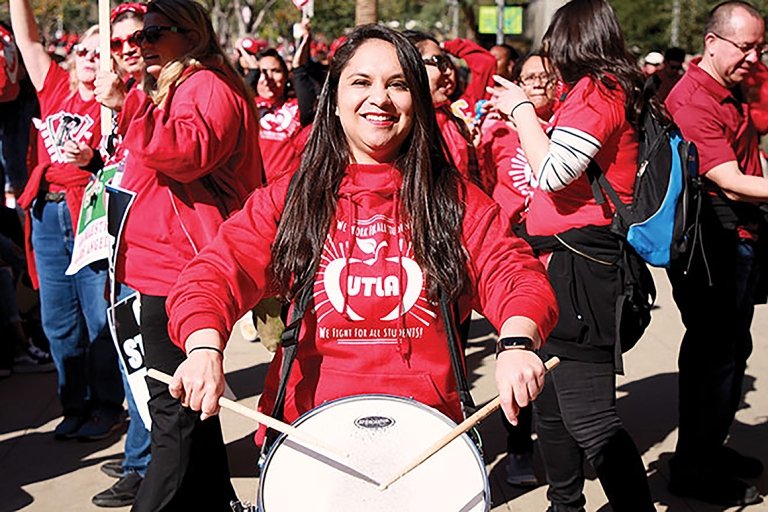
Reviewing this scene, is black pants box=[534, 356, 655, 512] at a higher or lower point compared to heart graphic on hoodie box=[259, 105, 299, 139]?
lower

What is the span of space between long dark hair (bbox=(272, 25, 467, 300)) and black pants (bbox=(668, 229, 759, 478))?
6.74 feet

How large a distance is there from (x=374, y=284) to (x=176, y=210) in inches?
54.9

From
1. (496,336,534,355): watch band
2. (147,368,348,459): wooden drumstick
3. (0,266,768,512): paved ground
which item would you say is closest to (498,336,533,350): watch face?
(496,336,534,355): watch band

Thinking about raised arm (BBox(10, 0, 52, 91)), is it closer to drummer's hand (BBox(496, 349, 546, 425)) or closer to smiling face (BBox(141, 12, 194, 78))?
smiling face (BBox(141, 12, 194, 78))

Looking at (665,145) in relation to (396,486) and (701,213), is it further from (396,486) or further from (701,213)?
(396,486)

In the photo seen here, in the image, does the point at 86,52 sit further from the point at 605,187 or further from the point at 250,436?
the point at 605,187

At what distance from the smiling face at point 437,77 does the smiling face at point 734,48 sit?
1263 millimetres

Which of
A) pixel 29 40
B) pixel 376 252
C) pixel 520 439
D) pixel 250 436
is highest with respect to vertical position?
pixel 29 40

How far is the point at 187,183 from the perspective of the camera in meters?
3.65

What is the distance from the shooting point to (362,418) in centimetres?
221

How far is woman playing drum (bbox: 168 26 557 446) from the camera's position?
2.48 metres

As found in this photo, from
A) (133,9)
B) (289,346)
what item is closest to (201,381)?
(289,346)

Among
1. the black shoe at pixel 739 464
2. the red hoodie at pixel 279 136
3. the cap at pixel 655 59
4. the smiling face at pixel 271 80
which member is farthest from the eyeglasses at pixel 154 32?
the cap at pixel 655 59

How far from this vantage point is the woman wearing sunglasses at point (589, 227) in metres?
3.51
